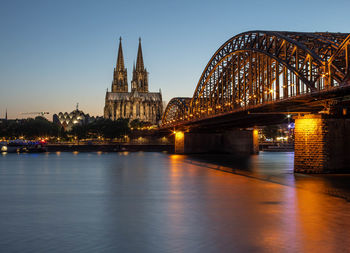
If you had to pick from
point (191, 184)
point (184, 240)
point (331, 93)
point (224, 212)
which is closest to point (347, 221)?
point (224, 212)

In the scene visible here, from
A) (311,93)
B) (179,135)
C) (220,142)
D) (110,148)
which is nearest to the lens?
(311,93)

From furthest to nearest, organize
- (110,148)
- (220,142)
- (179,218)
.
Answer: (110,148), (220,142), (179,218)

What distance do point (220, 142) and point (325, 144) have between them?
70920 millimetres

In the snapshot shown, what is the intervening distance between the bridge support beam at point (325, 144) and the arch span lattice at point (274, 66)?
3.68 metres

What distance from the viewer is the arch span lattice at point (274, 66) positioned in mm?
47450

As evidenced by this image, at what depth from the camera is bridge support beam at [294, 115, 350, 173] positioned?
44500mm

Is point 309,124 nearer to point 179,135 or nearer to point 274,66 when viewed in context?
point 274,66

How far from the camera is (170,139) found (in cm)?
16575

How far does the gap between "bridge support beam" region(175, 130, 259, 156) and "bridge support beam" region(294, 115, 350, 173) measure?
204 ft

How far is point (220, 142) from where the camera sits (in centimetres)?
11494

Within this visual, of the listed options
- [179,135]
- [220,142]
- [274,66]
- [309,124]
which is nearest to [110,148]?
[179,135]

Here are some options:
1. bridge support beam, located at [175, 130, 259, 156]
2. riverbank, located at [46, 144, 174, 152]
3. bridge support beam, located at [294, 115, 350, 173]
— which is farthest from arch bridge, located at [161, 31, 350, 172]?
riverbank, located at [46, 144, 174, 152]

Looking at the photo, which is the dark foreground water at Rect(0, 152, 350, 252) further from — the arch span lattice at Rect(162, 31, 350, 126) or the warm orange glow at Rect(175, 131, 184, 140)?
the warm orange glow at Rect(175, 131, 184, 140)

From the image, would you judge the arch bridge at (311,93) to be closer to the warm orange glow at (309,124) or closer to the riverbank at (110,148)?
the warm orange glow at (309,124)
